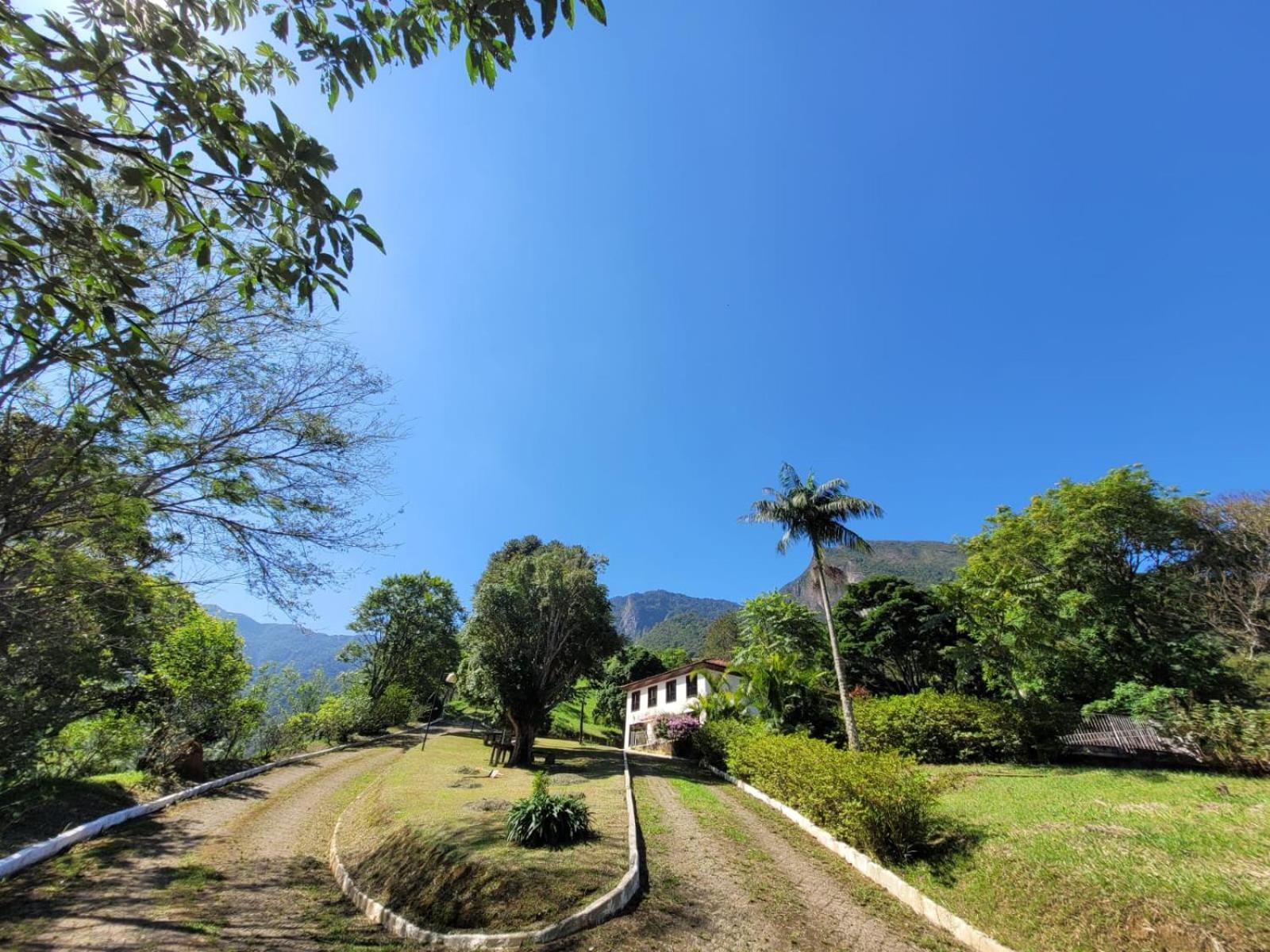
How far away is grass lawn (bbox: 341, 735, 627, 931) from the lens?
684 centimetres

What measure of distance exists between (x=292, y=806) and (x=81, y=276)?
15860 millimetres

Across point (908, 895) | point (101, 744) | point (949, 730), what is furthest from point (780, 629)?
point (101, 744)

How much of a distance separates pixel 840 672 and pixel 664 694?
25.9m

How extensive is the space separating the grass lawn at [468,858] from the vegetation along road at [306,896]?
1.89 feet

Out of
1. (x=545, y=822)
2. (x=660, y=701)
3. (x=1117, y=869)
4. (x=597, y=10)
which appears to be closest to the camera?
(x=597, y=10)

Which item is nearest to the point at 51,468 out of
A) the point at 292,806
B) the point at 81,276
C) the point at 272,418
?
the point at 272,418

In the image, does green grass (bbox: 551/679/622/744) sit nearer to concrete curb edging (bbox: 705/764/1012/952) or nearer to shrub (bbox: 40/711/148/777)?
shrub (bbox: 40/711/148/777)

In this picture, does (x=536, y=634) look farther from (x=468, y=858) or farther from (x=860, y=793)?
(x=860, y=793)

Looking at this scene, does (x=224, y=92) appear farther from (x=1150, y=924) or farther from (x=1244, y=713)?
(x=1244, y=713)

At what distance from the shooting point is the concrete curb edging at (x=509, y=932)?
20.0 feet

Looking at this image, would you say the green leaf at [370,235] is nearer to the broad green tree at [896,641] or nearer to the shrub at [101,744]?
the shrub at [101,744]

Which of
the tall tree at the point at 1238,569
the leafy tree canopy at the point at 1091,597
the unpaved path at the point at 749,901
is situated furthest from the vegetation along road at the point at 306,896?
the tall tree at the point at 1238,569

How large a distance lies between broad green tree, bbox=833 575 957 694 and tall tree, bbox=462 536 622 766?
71.4 ft

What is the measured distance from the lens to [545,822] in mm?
8883
